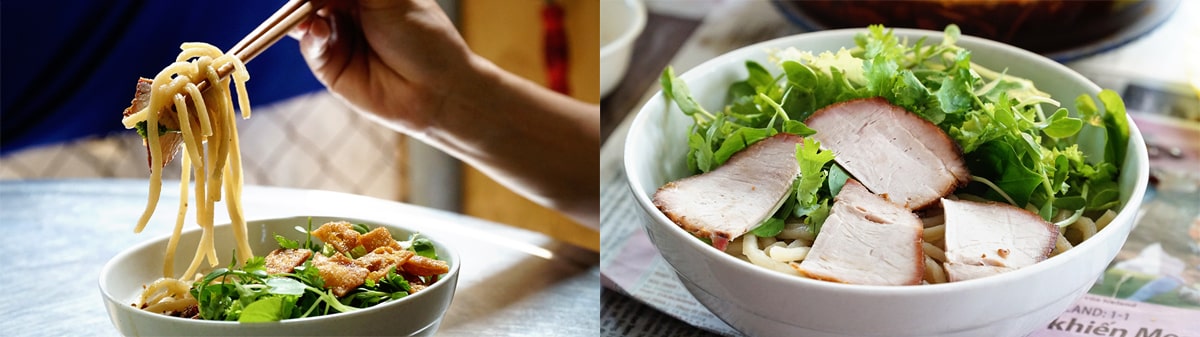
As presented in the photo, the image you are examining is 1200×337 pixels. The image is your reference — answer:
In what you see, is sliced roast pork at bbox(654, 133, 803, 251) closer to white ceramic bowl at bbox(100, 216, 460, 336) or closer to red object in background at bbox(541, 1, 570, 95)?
white ceramic bowl at bbox(100, 216, 460, 336)

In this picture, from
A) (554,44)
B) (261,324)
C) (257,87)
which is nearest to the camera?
(261,324)

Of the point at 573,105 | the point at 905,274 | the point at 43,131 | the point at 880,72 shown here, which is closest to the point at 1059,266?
the point at 905,274

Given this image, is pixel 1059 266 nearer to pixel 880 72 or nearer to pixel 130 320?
pixel 880 72

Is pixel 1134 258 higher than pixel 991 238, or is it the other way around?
pixel 991 238

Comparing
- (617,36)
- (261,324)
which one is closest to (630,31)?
(617,36)

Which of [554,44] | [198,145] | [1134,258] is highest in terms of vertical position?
[198,145]

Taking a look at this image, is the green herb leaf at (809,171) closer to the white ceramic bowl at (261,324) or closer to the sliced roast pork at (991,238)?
the sliced roast pork at (991,238)

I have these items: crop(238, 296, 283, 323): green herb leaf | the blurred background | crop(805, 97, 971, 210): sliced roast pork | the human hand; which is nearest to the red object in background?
the blurred background

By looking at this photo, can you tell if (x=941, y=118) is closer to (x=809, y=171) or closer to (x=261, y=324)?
(x=809, y=171)
